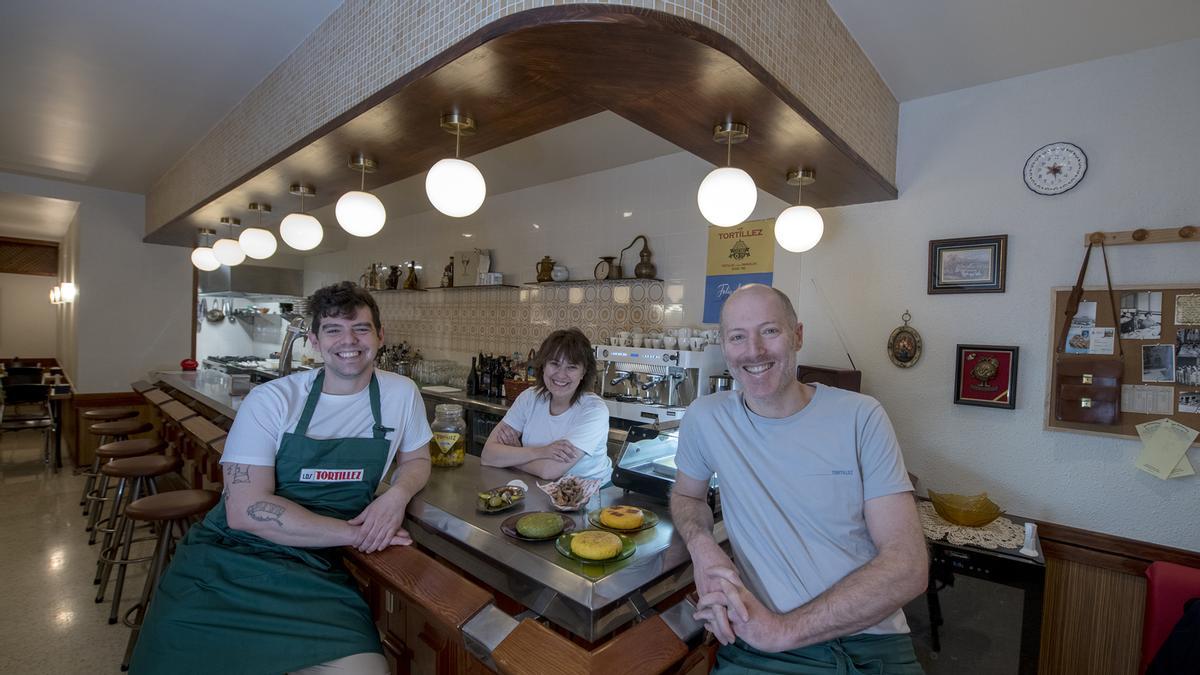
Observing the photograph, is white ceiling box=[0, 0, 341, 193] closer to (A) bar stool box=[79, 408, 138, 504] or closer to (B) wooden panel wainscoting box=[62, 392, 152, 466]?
(A) bar stool box=[79, 408, 138, 504]

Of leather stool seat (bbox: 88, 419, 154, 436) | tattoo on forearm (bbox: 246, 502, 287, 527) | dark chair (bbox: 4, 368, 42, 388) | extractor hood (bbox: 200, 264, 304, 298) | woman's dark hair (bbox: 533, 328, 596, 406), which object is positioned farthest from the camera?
extractor hood (bbox: 200, 264, 304, 298)

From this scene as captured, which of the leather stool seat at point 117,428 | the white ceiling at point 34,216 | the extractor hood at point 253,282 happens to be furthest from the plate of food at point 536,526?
the extractor hood at point 253,282

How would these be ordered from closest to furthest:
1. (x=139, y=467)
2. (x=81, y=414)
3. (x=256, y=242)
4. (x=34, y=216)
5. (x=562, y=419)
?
(x=562, y=419), (x=139, y=467), (x=256, y=242), (x=81, y=414), (x=34, y=216)

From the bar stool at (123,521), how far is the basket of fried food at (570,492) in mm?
2532

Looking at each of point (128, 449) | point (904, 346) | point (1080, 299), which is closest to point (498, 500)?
point (904, 346)

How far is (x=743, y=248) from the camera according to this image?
347cm

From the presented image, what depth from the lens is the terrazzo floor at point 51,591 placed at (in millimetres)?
2514

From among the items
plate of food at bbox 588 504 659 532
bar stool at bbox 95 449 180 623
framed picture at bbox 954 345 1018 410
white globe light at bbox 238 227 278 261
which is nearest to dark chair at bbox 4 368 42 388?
bar stool at bbox 95 449 180 623

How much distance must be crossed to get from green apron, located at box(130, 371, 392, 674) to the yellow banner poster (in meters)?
2.50

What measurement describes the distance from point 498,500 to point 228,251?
3.78m

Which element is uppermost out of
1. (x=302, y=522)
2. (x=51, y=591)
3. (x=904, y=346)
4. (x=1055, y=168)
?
(x=1055, y=168)

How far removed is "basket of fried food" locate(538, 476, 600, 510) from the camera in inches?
63.2

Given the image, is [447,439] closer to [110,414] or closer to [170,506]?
[170,506]

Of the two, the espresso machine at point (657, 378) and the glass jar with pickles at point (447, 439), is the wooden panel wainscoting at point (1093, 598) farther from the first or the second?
the glass jar with pickles at point (447, 439)
